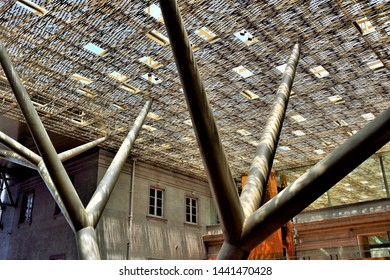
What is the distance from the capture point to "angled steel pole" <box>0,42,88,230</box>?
9.65 metres

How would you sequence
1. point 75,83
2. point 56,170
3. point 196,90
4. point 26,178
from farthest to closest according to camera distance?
point 26,178 → point 75,83 → point 56,170 → point 196,90

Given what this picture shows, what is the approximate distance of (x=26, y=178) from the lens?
1166 inches

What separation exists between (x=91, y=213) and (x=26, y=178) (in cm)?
2156

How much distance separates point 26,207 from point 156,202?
10664 mm

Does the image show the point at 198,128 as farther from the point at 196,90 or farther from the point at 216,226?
the point at 216,226

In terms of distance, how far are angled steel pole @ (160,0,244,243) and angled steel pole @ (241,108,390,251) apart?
2.10 feet

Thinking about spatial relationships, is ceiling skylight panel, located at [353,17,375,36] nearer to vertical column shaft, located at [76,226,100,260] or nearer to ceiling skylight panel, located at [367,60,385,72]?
ceiling skylight panel, located at [367,60,385,72]

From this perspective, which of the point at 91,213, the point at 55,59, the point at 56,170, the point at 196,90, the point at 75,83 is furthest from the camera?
the point at 75,83

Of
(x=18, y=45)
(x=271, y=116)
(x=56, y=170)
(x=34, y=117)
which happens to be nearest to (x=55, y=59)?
(x=18, y=45)

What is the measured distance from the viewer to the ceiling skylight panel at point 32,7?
1186 cm

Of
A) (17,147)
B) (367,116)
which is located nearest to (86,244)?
(17,147)

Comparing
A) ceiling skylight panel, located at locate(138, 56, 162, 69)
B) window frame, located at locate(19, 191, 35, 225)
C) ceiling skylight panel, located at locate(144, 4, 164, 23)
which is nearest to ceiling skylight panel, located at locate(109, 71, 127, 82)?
ceiling skylight panel, located at locate(138, 56, 162, 69)

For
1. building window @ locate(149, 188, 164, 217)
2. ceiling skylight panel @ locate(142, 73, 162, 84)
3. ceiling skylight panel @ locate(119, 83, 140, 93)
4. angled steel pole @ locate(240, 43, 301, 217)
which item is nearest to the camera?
angled steel pole @ locate(240, 43, 301, 217)
